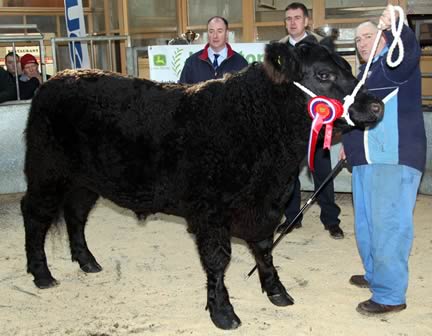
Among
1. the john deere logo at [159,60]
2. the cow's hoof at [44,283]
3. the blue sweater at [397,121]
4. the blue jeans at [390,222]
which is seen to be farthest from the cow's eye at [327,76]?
the john deere logo at [159,60]

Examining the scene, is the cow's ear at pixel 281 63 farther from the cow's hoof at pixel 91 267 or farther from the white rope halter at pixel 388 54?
the cow's hoof at pixel 91 267

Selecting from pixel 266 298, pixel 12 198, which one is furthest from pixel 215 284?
pixel 12 198

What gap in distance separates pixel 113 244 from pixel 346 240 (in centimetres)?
226

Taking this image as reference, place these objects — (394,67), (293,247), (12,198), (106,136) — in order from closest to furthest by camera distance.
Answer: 1. (394,67)
2. (106,136)
3. (293,247)
4. (12,198)

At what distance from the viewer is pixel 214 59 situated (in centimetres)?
548

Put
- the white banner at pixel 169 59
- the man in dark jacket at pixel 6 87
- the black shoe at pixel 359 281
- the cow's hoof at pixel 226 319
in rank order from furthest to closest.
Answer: the man in dark jacket at pixel 6 87
the white banner at pixel 169 59
the black shoe at pixel 359 281
the cow's hoof at pixel 226 319

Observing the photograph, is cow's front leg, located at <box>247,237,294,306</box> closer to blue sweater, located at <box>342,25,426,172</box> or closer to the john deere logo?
blue sweater, located at <box>342,25,426,172</box>

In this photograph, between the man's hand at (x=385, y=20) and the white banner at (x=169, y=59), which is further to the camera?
the white banner at (x=169, y=59)

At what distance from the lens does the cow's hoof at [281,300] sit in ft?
12.8

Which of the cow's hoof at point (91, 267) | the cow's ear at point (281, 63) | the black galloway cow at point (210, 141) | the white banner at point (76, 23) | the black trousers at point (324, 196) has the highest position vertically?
the white banner at point (76, 23)

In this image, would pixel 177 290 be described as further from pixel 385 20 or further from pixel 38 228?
pixel 385 20

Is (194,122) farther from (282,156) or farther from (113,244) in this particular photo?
(113,244)

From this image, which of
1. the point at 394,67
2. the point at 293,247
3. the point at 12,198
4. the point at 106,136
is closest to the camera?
the point at 394,67

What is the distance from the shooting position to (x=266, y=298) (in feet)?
13.3
